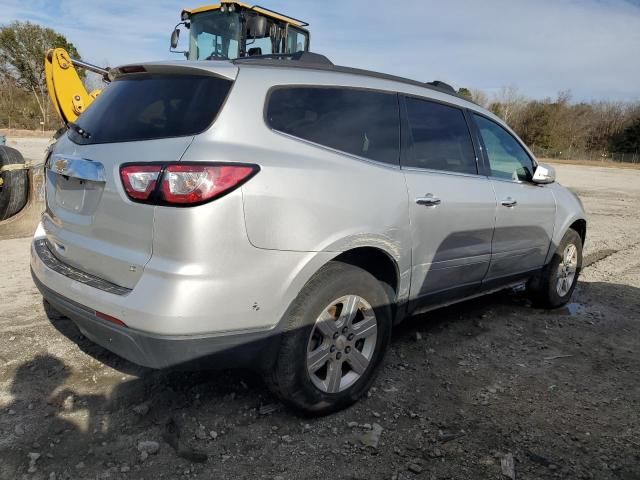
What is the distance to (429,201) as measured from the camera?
3.13m

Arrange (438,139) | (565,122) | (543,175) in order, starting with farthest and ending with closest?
1. (565,122)
2. (543,175)
3. (438,139)

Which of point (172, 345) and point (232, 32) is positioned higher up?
point (232, 32)

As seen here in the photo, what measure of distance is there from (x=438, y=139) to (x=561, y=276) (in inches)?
95.5

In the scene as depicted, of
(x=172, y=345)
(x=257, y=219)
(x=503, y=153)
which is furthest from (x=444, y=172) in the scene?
(x=172, y=345)

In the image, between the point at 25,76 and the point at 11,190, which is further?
the point at 25,76

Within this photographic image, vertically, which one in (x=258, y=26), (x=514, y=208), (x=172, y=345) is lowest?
(x=172, y=345)

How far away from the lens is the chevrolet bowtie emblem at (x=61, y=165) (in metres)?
2.66

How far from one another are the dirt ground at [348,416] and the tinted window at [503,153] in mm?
1385

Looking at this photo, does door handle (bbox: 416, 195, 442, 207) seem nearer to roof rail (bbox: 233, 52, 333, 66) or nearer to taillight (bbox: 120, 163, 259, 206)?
roof rail (bbox: 233, 52, 333, 66)

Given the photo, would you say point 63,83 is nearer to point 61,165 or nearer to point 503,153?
point 61,165

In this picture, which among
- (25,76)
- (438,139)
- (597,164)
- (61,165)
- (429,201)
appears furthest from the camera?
(597,164)

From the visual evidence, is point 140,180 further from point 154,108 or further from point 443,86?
point 443,86

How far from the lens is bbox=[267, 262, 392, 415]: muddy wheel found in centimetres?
252

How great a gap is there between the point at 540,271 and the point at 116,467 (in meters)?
3.96
